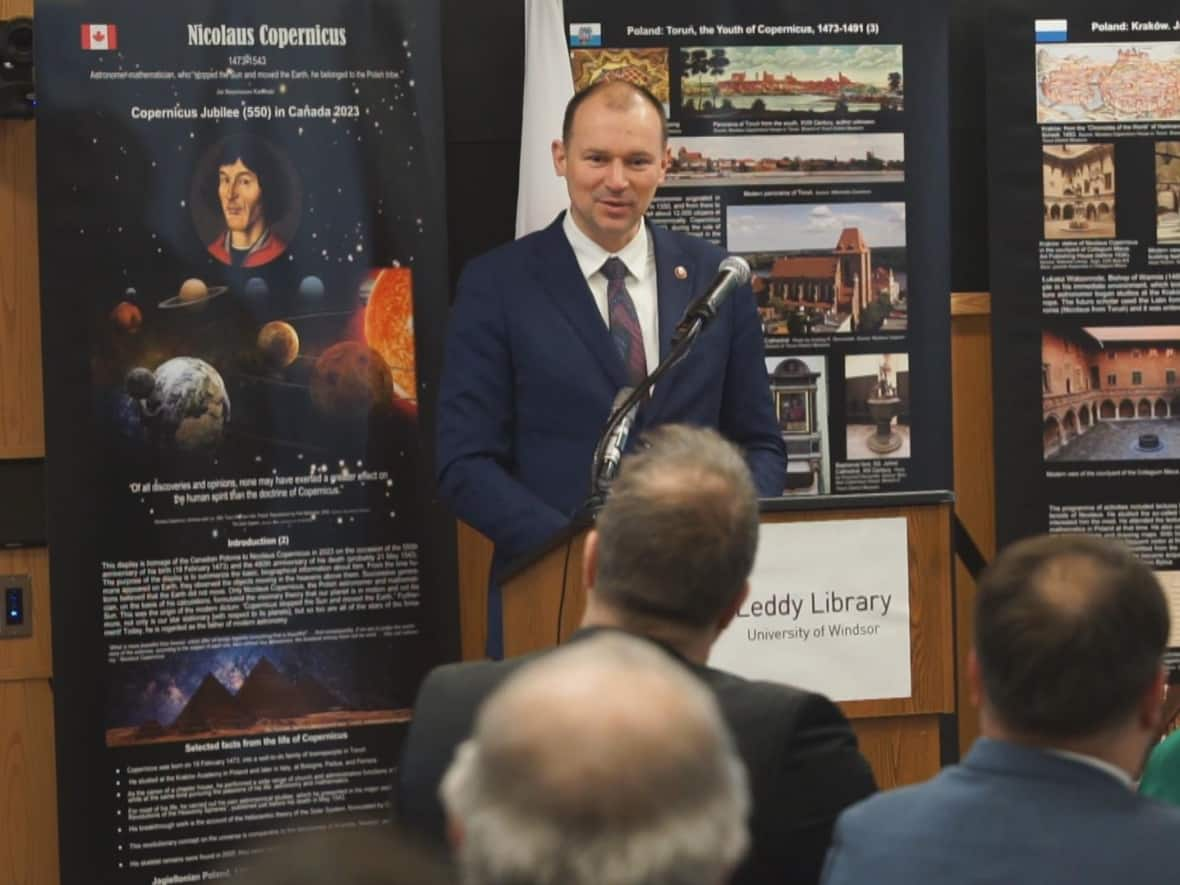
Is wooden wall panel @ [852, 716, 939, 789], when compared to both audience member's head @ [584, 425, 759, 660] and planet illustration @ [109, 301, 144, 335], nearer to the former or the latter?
audience member's head @ [584, 425, 759, 660]

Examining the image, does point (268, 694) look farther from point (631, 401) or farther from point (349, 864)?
Answer: point (349, 864)

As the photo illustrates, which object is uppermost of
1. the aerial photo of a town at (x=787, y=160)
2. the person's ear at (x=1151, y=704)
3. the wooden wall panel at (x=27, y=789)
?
the aerial photo of a town at (x=787, y=160)

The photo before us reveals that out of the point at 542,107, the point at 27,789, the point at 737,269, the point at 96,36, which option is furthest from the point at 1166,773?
the point at 27,789

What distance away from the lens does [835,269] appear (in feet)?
16.2

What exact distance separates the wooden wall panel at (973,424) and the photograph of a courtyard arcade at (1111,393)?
0.17 metres

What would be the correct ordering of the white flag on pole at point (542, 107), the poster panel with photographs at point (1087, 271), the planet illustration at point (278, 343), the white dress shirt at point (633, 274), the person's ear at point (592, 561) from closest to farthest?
1. the person's ear at point (592, 561)
2. the white dress shirt at point (633, 274)
3. the planet illustration at point (278, 343)
4. the white flag on pole at point (542, 107)
5. the poster panel with photographs at point (1087, 271)

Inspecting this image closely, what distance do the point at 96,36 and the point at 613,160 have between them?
1.39 m

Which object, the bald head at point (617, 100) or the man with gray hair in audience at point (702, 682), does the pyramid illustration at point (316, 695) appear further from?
the man with gray hair in audience at point (702, 682)

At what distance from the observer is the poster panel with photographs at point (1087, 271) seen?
5.01 m

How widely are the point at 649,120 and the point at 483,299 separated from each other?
0.54 metres

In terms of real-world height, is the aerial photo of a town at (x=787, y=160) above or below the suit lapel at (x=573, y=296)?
above

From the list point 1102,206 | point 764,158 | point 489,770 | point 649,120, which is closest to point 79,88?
point 649,120

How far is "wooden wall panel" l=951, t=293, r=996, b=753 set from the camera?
5.08 metres

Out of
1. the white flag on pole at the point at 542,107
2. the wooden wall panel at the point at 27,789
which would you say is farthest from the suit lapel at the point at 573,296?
the wooden wall panel at the point at 27,789
